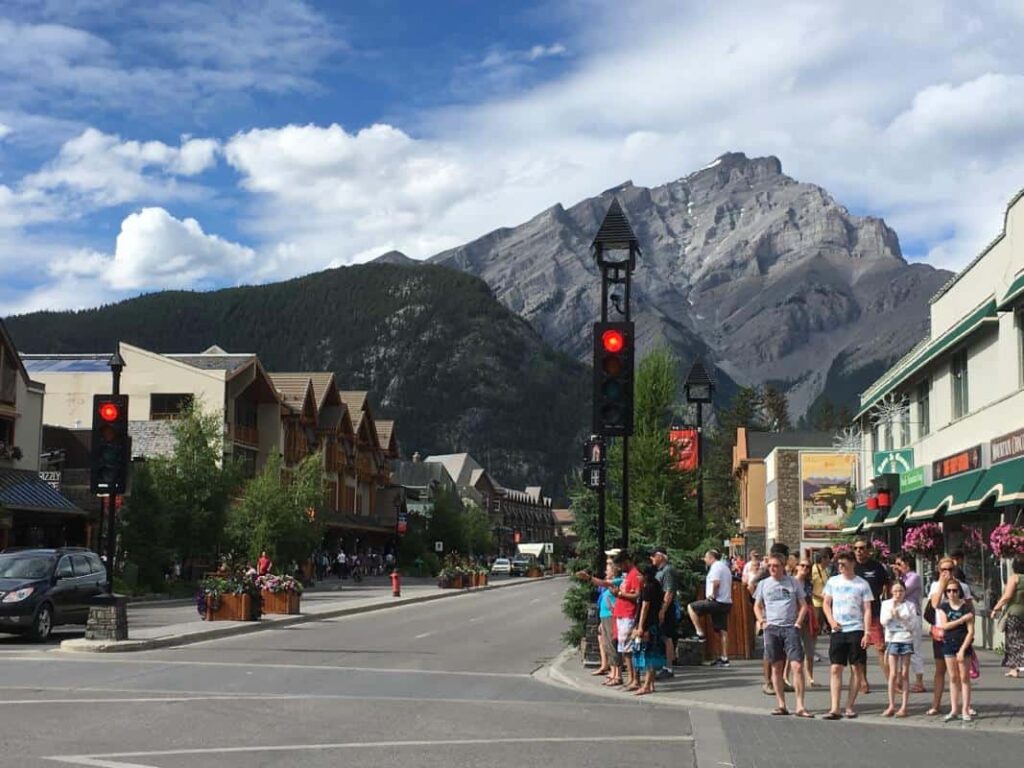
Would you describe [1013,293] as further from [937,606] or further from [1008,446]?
[937,606]

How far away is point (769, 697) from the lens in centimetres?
1459

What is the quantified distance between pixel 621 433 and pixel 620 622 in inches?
112

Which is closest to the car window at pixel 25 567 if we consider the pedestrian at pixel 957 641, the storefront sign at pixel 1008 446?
the pedestrian at pixel 957 641

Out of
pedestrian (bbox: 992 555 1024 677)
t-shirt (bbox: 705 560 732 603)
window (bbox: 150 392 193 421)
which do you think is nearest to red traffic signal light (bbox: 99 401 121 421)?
t-shirt (bbox: 705 560 732 603)

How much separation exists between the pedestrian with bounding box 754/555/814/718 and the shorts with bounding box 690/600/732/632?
4970 millimetres

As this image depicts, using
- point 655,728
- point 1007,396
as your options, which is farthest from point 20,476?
point 655,728

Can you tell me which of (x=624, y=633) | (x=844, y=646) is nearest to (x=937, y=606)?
(x=844, y=646)

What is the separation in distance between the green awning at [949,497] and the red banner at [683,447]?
4697 millimetres

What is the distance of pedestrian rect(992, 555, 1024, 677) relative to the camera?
15273mm

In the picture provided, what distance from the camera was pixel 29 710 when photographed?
482 inches

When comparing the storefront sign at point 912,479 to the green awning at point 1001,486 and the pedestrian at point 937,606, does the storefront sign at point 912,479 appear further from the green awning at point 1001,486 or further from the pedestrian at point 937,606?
the pedestrian at point 937,606

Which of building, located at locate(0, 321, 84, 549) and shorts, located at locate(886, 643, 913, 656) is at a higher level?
building, located at locate(0, 321, 84, 549)

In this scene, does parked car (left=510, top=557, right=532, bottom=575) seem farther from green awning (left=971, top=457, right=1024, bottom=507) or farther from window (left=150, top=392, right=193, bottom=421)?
green awning (left=971, top=457, right=1024, bottom=507)

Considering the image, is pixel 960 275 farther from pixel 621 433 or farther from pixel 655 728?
pixel 655 728
